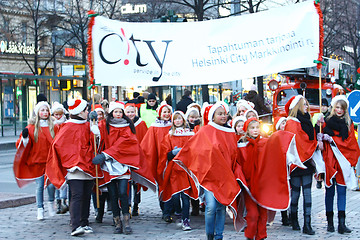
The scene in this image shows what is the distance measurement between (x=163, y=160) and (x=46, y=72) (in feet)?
143

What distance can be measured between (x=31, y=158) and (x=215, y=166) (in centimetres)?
356

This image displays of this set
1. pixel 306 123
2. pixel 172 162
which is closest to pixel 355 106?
pixel 306 123

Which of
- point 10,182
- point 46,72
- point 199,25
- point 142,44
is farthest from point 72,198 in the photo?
point 46,72

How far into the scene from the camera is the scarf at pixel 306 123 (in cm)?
813

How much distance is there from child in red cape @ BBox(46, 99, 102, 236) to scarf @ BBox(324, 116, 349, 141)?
10.3 feet

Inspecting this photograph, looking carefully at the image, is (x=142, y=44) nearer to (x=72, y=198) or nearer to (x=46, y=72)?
(x=72, y=198)

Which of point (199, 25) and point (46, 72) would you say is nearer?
point (199, 25)

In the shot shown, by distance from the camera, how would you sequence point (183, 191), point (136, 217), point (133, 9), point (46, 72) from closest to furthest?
point (183, 191), point (136, 217), point (133, 9), point (46, 72)

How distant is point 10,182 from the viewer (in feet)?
44.3

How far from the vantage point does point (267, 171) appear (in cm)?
736

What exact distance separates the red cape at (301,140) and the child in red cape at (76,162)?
2605mm

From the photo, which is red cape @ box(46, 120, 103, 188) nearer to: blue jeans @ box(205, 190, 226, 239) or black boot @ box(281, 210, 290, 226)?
blue jeans @ box(205, 190, 226, 239)

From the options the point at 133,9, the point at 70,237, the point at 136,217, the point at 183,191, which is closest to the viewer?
the point at 70,237

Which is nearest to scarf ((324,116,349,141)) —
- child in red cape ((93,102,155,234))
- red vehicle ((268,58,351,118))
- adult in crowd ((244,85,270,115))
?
child in red cape ((93,102,155,234))
